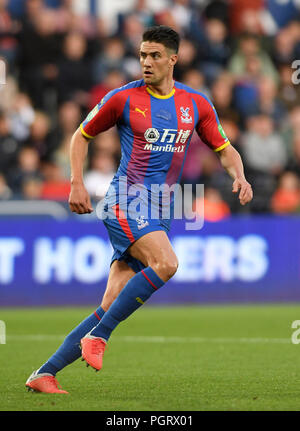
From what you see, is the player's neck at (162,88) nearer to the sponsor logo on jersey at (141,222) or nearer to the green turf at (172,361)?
the sponsor logo on jersey at (141,222)

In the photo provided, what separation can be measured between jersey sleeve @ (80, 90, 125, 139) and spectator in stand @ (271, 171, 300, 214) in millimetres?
7329

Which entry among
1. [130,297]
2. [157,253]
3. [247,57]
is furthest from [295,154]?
[130,297]

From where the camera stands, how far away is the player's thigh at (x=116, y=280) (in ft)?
20.2

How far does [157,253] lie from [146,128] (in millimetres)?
861

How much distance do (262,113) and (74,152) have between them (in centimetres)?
857

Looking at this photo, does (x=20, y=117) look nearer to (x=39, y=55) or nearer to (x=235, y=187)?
(x=39, y=55)

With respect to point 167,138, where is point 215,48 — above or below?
above

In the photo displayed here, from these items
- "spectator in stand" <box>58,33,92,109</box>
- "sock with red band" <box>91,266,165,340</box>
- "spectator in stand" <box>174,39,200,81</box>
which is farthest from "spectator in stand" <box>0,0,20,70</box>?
"sock with red band" <box>91,266,165,340</box>

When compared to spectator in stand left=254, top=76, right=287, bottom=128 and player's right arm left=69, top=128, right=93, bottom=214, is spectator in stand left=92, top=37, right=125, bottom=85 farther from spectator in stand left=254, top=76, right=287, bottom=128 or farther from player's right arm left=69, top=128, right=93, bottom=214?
player's right arm left=69, top=128, right=93, bottom=214

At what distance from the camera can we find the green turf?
18.4 ft

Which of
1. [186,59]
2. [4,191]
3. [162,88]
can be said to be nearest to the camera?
[162,88]

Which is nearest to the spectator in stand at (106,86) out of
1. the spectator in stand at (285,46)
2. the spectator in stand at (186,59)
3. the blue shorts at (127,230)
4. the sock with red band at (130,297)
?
the spectator in stand at (186,59)

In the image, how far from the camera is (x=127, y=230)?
6012mm
